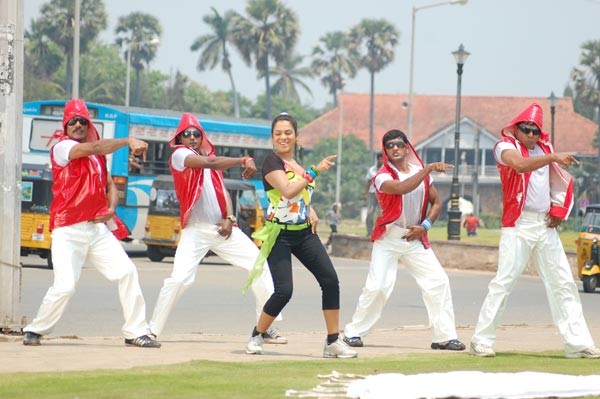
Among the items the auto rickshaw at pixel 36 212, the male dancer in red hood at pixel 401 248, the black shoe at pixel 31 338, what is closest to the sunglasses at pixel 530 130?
the male dancer in red hood at pixel 401 248

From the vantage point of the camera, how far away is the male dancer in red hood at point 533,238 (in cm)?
1060

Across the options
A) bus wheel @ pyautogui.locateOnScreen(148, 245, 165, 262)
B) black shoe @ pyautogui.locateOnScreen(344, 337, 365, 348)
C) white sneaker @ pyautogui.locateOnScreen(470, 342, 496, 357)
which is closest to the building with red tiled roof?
bus wheel @ pyautogui.locateOnScreen(148, 245, 165, 262)

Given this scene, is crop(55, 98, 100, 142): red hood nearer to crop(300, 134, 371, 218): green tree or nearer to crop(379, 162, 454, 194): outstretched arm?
crop(379, 162, 454, 194): outstretched arm

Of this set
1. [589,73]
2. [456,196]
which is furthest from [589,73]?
[456,196]

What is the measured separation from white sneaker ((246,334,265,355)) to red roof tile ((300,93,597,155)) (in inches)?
3381

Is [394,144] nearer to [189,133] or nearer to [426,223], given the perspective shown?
[426,223]

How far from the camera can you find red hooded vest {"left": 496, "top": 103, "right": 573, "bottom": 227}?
34.8 feet

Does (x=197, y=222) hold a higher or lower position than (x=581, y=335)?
higher

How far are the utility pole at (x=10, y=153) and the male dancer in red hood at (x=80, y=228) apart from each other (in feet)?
2.10

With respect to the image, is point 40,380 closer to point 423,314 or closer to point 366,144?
point 423,314

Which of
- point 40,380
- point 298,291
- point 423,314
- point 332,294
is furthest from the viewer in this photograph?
point 298,291

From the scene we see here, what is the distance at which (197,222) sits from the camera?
1148 centimetres

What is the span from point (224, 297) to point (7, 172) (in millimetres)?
7461

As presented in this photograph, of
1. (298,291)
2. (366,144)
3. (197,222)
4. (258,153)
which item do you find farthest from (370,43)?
(197,222)
